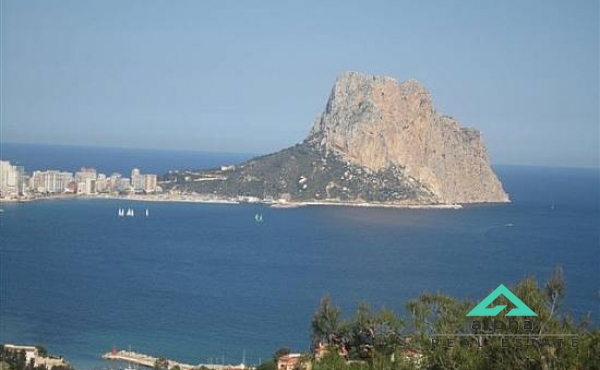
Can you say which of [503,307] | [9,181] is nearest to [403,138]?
[9,181]

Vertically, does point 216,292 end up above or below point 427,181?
below

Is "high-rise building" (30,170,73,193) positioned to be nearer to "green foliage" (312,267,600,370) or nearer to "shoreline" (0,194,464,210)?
"shoreline" (0,194,464,210)

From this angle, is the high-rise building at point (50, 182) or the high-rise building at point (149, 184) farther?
the high-rise building at point (149, 184)

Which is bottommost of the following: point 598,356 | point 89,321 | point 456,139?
point 89,321

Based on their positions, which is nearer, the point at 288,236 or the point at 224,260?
the point at 224,260

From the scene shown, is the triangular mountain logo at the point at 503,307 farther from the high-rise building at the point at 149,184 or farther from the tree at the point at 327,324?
the high-rise building at the point at 149,184

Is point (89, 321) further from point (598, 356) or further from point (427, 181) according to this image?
point (427, 181)

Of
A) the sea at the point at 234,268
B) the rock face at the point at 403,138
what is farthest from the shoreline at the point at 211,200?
the rock face at the point at 403,138

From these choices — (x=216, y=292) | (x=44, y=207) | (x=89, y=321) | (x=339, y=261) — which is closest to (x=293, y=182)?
(x=44, y=207)
